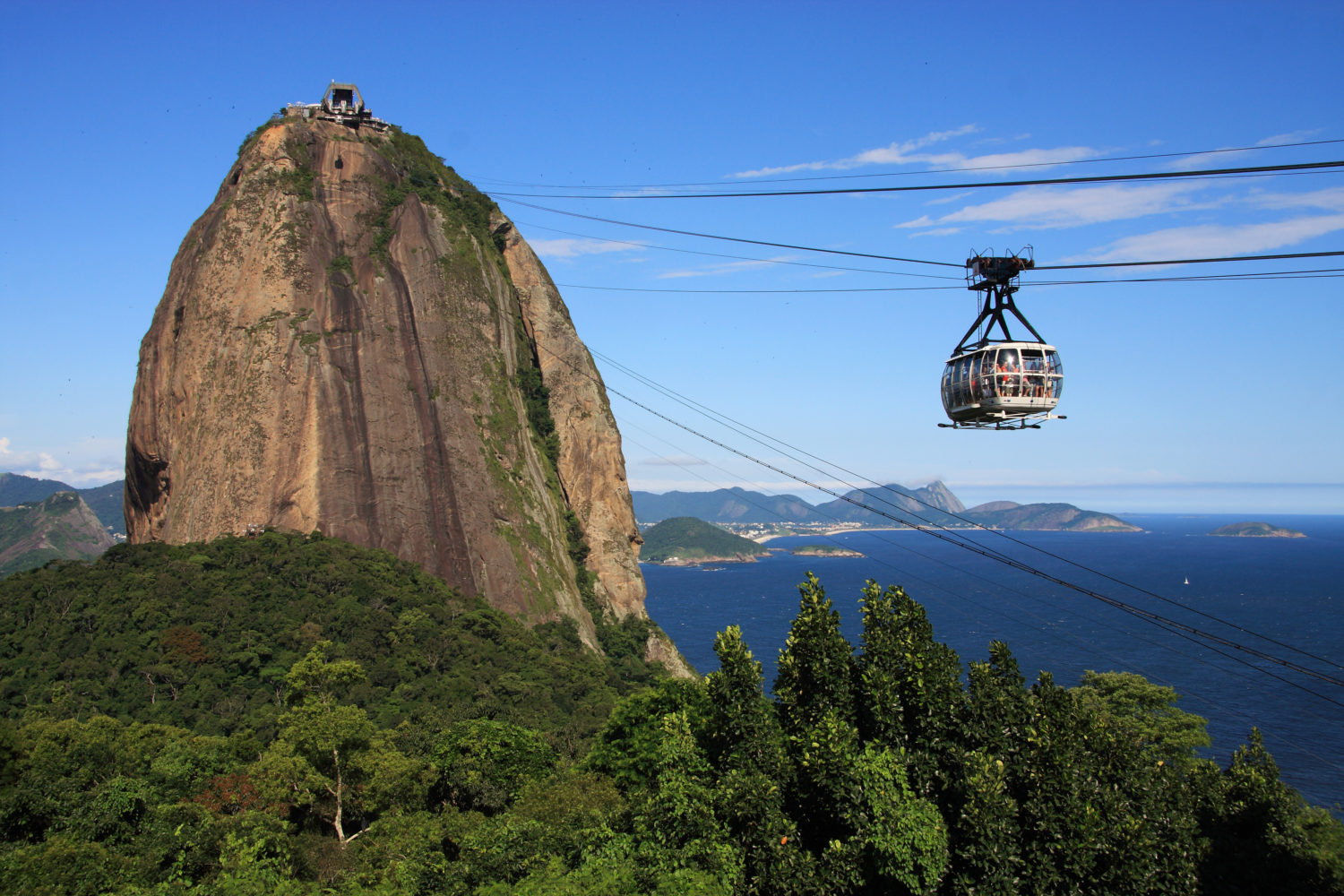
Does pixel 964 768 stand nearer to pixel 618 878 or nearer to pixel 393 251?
pixel 618 878

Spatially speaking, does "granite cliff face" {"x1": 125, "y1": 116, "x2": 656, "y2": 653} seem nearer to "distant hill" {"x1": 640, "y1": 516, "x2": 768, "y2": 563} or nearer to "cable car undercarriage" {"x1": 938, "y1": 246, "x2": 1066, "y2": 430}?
"cable car undercarriage" {"x1": 938, "y1": 246, "x2": 1066, "y2": 430}

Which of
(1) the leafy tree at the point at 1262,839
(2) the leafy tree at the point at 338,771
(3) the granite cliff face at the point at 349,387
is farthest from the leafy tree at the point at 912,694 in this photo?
(3) the granite cliff face at the point at 349,387

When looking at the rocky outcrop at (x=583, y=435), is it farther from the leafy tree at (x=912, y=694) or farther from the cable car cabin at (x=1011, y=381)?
the cable car cabin at (x=1011, y=381)

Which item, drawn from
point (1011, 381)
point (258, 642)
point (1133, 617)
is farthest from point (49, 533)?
point (1011, 381)

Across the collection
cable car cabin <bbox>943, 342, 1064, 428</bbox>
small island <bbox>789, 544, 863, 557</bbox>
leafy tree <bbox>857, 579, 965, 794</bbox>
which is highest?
cable car cabin <bbox>943, 342, 1064, 428</bbox>

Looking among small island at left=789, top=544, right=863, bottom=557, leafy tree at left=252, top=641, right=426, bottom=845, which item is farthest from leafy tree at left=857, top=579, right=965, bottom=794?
small island at left=789, top=544, right=863, bottom=557
